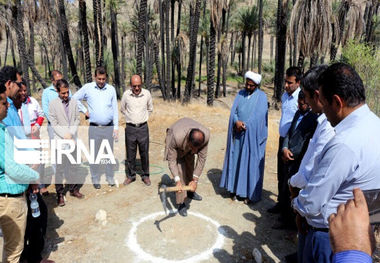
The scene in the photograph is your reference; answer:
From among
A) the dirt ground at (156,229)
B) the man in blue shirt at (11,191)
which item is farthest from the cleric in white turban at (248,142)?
the man in blue shirt at (11,191)

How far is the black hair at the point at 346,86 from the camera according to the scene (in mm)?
1624

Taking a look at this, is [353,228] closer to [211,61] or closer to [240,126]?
[240,126]

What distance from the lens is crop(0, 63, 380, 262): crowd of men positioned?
1595mm

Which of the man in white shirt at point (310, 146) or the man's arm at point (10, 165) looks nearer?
the man in white shirt at point (310, 146)

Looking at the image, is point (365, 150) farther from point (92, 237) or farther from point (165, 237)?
point (92, 237)

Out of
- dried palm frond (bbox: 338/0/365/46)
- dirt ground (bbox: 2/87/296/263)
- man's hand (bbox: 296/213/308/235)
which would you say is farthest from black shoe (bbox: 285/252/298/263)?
dried palm frond (bbox: 338/0/365/46)

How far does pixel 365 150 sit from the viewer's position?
5.14 feet

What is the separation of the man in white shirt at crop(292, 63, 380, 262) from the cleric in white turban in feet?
9.25

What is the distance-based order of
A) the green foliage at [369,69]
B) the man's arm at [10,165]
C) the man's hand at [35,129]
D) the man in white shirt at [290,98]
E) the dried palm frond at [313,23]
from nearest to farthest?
1. the man's arm at [10,165]
2. the man in white shirt at [290,98]
3. the man's hand at [35,129]
4. the green foliage at [369,69]
5. the dried palm frond at [313,23]

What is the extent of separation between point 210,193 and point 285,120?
75.0 inches

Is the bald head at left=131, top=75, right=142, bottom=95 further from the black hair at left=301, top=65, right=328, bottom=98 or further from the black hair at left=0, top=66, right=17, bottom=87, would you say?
the black hair at left=301, top=65, right=328, bottom=98

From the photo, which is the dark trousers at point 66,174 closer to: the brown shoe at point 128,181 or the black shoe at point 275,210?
the brown shoe at point 128,181

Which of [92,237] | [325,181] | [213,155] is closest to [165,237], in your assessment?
[92,237]

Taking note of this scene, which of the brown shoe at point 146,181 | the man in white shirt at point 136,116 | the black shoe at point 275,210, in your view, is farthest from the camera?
the brown shoe at point 146,181
